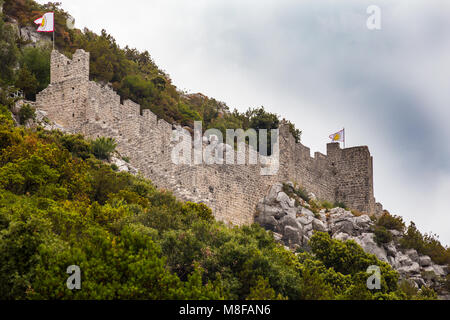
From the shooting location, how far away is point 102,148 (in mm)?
32656

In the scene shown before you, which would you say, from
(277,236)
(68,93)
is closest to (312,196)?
(277,236)

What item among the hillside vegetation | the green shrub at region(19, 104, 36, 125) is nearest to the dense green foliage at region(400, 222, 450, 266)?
the hillside vegetation

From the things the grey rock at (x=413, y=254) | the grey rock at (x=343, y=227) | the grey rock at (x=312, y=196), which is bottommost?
the grey rock at (x=413, y=254)

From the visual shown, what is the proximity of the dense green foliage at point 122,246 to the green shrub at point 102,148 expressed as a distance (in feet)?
1.69

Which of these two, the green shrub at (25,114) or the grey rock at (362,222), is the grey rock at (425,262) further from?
the green shrub at (25,114)

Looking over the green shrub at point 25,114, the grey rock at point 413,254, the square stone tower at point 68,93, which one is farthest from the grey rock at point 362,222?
the green shrub at point 25,114

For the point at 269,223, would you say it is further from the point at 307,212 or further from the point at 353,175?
the point at 353,175

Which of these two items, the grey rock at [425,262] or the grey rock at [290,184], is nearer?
the grey rock at [425,262]

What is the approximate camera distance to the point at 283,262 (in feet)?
84.7

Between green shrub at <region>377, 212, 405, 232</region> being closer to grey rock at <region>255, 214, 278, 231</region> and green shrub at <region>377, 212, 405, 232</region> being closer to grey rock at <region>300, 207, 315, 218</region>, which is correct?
grey rock at <region>300, 207, 315, 218</region>

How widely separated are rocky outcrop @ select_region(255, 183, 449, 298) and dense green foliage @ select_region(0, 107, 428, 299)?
5904 millimetres

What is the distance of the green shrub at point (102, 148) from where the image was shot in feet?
107

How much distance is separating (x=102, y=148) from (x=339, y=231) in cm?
1157
